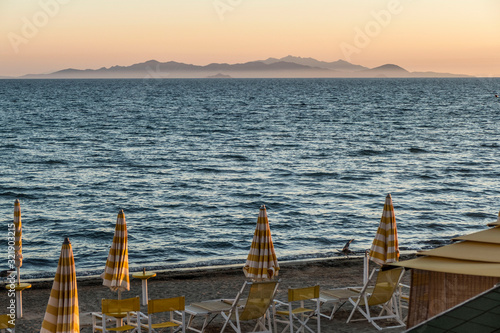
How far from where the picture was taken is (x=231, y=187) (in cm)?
3197

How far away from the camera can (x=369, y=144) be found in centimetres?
5347

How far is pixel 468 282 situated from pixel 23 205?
22.5 meters

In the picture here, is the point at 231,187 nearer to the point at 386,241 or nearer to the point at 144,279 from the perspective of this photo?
the point at 144,279

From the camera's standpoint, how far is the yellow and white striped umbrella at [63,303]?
7828 mm

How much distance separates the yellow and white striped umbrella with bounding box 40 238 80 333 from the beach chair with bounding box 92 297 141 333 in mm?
1236

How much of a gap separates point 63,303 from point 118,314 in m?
1.71

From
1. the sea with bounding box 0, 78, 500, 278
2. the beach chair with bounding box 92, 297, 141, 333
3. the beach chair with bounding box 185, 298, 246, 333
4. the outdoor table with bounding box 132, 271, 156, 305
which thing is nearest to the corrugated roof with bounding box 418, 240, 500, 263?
the beach chair with bounding box 185, 298, 246, 333

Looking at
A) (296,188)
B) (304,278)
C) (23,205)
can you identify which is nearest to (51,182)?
(23,205)

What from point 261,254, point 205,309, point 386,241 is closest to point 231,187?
point 386,241

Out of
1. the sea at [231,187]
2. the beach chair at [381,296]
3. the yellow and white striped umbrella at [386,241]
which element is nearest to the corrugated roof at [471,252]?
the beach chair at [381,296]

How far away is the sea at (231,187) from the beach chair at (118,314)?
661 cm

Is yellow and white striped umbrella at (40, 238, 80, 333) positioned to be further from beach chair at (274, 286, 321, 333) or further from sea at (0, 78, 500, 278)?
sea at (0, 78, 500, 278)

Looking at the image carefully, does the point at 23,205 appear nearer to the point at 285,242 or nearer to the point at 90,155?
the point at 285,242

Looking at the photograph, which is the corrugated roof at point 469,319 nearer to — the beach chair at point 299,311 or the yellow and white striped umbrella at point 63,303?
the yellow and white striped umbrella at point 63,303
